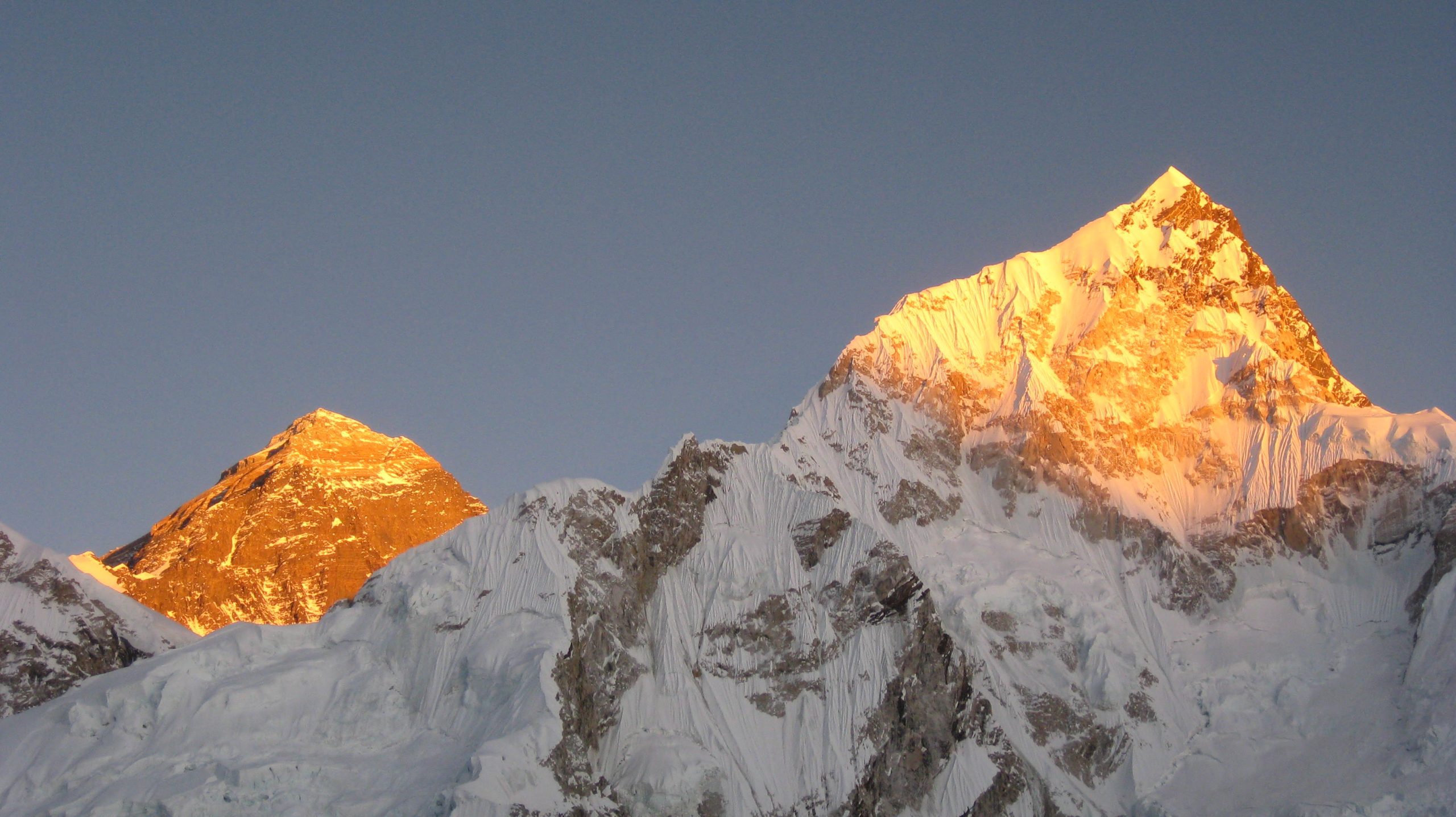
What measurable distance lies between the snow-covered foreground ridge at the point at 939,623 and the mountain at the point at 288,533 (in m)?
29.9

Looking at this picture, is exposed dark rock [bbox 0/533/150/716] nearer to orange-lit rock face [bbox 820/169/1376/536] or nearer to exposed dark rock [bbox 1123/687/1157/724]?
orange-lit rock face [bbox 820/169/1376/536]

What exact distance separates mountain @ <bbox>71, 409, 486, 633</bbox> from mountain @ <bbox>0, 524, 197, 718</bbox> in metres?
18.7

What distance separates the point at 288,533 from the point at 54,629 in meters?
→ 36.8

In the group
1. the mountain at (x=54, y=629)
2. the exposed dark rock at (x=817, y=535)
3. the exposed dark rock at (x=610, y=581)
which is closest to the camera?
the exposed dark rock at (x=610, y=581)

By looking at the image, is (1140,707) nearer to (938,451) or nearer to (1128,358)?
(938,451)

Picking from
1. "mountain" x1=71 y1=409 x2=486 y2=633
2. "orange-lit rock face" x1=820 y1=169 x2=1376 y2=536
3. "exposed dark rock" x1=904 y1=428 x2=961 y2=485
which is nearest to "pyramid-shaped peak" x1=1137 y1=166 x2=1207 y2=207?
"orange-lit rock face" x1=820 y1=169 x2=1376 y2=536

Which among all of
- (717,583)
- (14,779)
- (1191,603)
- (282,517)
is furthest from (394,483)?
(1191,603)

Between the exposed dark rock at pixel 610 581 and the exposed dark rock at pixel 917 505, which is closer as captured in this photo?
the exposed dark rock at pixel 610 581

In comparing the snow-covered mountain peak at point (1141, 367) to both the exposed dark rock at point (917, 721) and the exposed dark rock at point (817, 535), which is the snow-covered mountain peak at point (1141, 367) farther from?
the exposed dark rock at point (917, 721)

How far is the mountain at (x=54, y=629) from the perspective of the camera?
12069 centimetres

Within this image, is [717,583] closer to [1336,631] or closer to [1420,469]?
[1336,631]

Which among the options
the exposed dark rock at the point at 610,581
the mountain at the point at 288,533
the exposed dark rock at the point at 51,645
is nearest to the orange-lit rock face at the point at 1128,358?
the exposed dark rock at the point at 610,581

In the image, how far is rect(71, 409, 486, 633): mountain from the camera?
500ft

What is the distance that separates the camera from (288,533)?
15888 cm
